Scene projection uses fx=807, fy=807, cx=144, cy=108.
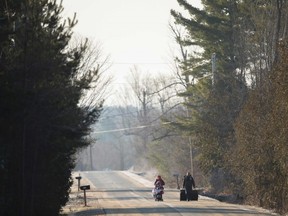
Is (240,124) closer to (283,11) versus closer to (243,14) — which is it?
(283,11)

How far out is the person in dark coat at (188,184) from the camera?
46.0m

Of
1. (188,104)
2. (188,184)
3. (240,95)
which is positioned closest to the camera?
(188,184)

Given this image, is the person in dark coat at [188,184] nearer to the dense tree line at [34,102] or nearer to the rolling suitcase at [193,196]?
the rolling suitcase at [193,196]

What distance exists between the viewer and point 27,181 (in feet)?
90.9

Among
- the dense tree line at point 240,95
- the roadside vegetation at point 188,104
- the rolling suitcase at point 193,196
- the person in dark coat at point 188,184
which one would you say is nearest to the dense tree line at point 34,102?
the roadside vegetation at point 188,104

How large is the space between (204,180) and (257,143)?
2704 cm

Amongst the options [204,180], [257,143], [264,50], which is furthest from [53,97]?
[204,180]

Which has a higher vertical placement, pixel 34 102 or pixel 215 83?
pixel 215 83

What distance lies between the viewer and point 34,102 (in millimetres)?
24906

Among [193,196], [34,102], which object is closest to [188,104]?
[193,196]

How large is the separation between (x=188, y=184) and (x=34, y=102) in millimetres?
22736

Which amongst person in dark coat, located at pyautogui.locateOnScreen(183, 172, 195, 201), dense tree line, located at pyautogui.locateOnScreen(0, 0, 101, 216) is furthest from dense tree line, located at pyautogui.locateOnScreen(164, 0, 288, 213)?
dense tree line, located at pyautogui.locateOnScreen(0, 0, 101, 216)

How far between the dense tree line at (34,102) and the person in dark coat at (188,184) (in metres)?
17.0

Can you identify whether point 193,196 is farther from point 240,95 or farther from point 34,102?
point 34,102
